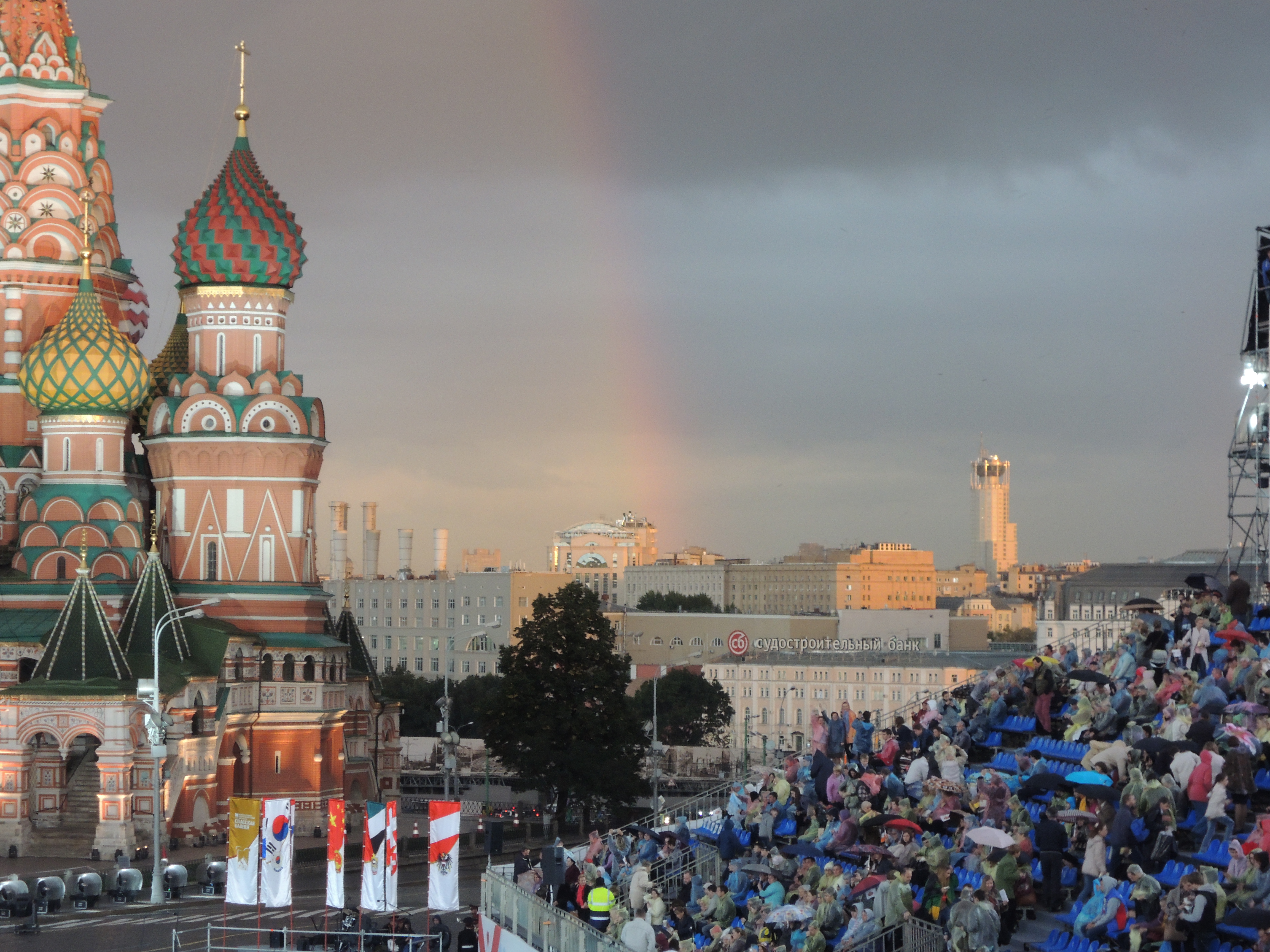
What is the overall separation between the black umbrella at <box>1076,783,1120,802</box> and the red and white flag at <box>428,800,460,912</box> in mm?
11135

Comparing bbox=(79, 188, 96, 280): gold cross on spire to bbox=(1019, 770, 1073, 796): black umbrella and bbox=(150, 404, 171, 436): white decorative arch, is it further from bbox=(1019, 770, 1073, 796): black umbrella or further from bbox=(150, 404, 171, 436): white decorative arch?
bbox=(1019, 770, 1073, 796): black umbrella

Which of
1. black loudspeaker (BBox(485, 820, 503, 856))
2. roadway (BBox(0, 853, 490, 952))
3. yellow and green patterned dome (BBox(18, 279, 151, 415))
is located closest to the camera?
black loudspeaker (BBox(485, 820, 503, 856))

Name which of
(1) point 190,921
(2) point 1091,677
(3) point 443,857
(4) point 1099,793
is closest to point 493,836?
(1) point 190,921

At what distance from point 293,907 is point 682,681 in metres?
76.4

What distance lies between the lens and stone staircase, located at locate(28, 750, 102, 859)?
59.8 meters

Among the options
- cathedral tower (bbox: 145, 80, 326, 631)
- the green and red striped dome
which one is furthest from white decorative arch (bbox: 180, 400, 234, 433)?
the green and red striped dome

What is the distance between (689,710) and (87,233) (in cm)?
6043

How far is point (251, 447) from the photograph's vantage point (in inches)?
2697

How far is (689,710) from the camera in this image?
12200 cm

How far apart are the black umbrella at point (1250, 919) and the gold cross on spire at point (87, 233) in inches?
2115

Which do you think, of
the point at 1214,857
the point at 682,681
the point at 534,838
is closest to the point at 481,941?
the point at 1214,857

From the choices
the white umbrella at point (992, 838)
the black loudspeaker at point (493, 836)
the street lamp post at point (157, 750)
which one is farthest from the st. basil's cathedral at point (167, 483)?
the white umbrella at point (992, 838)

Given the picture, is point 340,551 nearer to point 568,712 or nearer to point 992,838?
point 568,712

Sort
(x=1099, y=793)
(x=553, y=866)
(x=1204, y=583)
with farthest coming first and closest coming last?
(x=1204, y=583)
(x=553, y=866)
(x=1099, y=793)
